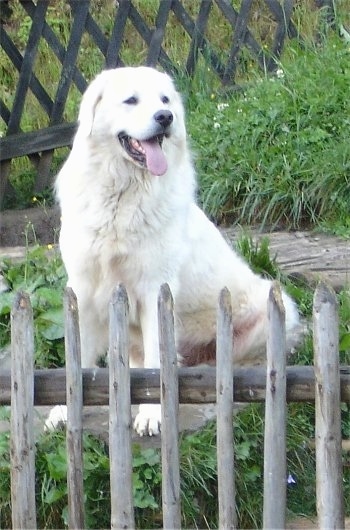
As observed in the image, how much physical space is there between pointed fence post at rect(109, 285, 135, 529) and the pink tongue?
3.33 feet

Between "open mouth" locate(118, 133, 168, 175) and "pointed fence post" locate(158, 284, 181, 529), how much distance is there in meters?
1.05

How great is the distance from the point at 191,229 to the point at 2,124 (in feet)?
13.7

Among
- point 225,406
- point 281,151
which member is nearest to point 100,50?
point 281,151

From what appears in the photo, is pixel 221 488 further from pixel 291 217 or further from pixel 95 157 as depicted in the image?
pixel 291 217

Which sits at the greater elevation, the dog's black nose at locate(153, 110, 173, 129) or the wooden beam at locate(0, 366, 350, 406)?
the dog's black nose at locate(153, 110, 173, 129)

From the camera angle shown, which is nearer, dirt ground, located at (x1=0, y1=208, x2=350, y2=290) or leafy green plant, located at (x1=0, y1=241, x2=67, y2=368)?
leafy green plant, located at (x1=0, y1=241, x2=67, y2=368)

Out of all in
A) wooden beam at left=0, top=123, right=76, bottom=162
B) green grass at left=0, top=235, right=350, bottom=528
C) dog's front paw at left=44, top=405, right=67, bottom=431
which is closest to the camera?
green grass at left=0, top=235, right=350, bottom=528

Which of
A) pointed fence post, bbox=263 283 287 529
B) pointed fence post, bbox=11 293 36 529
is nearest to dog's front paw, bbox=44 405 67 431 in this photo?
pointed fence post, bbox=11 293 36 529

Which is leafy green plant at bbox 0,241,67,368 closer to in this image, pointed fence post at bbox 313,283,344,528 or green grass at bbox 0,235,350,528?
green grass at bbox 0,235,350,528

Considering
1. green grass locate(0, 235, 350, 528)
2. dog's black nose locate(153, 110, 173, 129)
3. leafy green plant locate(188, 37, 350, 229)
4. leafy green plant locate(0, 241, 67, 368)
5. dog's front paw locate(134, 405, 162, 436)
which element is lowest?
green grass locate(0, 235, 350, 528)

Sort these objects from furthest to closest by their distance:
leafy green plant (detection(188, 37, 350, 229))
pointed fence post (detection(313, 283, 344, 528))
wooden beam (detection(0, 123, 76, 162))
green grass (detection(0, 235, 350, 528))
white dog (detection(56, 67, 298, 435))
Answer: wooden beam (detection(0, 123, 76, 162)) < leafy green plant (detection(188, 37, 350, 229)) < white dog (detection(56, 67, 298, 435)) < green grass (detection(0, 235, 350, 528)) < pointed fence post (detection(313, 283, 344, 528))

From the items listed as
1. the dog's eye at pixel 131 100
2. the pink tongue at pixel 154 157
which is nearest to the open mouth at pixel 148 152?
the pink tongue at pixel 154 157

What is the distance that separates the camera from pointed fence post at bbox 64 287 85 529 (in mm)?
2777

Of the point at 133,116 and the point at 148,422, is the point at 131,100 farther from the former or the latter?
the point at 148,422
